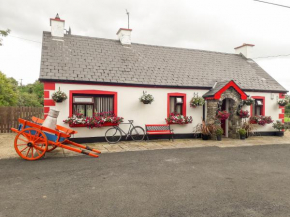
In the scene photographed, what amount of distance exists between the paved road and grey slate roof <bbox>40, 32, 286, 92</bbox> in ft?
15.2

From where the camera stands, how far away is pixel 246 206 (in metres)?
3.59

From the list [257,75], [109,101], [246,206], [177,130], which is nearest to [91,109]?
[109,101]

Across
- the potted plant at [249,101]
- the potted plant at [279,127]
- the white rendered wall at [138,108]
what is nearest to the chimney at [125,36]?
the white rendered wall at [138,108]

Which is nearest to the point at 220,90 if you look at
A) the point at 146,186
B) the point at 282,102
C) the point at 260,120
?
the point at 260,120

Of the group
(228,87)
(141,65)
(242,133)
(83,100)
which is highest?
(141,65)

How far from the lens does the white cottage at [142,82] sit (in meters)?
9.65

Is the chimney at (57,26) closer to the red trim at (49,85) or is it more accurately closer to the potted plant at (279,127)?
the red trim at (49,85)

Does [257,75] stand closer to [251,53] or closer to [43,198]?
[251,53]

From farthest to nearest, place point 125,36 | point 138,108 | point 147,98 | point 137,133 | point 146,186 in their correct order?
point 125,36 < point 138,108 < point 137,133 < point 147,98 < point 146,186

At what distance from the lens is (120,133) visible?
32.1 ft

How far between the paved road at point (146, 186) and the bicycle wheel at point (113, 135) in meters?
2.83

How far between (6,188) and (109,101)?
6.31 m

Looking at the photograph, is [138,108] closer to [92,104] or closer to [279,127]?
[92,104]

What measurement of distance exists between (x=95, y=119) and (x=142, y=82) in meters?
3.02
